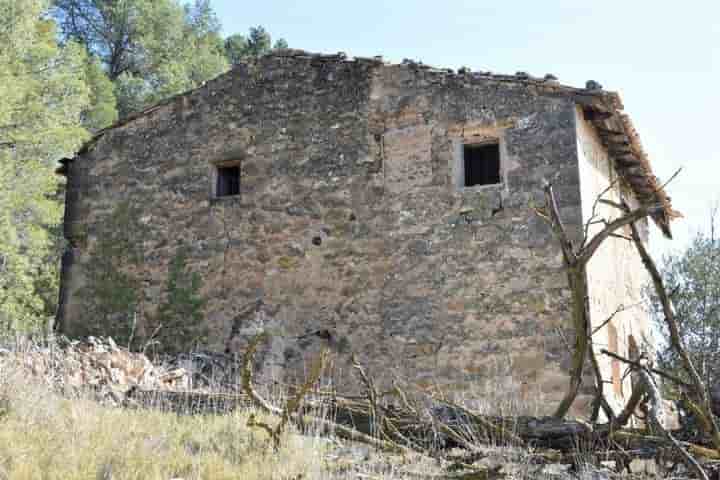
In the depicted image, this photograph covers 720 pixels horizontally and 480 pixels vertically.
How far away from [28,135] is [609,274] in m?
12.1

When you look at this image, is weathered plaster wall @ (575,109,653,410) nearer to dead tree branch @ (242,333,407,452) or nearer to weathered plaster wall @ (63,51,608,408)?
weathered plaster wall @ (63,51,608,408)

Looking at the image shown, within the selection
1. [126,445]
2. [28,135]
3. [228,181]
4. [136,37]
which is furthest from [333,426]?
[136,37]

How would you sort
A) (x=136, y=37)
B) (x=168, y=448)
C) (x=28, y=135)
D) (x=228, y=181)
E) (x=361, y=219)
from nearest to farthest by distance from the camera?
(x=168, y=448) → (x=361, y=219) → (x=228, y=181) → (x=28, y=135) → (x=136, y=37)

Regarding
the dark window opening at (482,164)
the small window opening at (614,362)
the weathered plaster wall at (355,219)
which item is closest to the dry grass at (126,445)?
the weathered plaster wall at (355,219)

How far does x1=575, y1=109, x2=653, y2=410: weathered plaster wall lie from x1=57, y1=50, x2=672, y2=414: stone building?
6 centimetres

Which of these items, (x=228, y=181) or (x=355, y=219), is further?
(x=228, y=181)

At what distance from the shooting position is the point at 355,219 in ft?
35.5

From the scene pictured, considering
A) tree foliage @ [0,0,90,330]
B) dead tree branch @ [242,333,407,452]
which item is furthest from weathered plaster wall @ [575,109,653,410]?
tree foliage @ [0,0,90,330]

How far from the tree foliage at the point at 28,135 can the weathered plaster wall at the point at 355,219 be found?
5.23 m

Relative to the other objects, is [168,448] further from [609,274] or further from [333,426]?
[609,274]

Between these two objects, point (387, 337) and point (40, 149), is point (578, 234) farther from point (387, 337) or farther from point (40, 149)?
point (40, 149)

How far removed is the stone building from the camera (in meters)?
9.85

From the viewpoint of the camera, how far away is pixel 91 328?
1205 centimetres

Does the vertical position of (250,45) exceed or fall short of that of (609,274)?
it exceeds it
